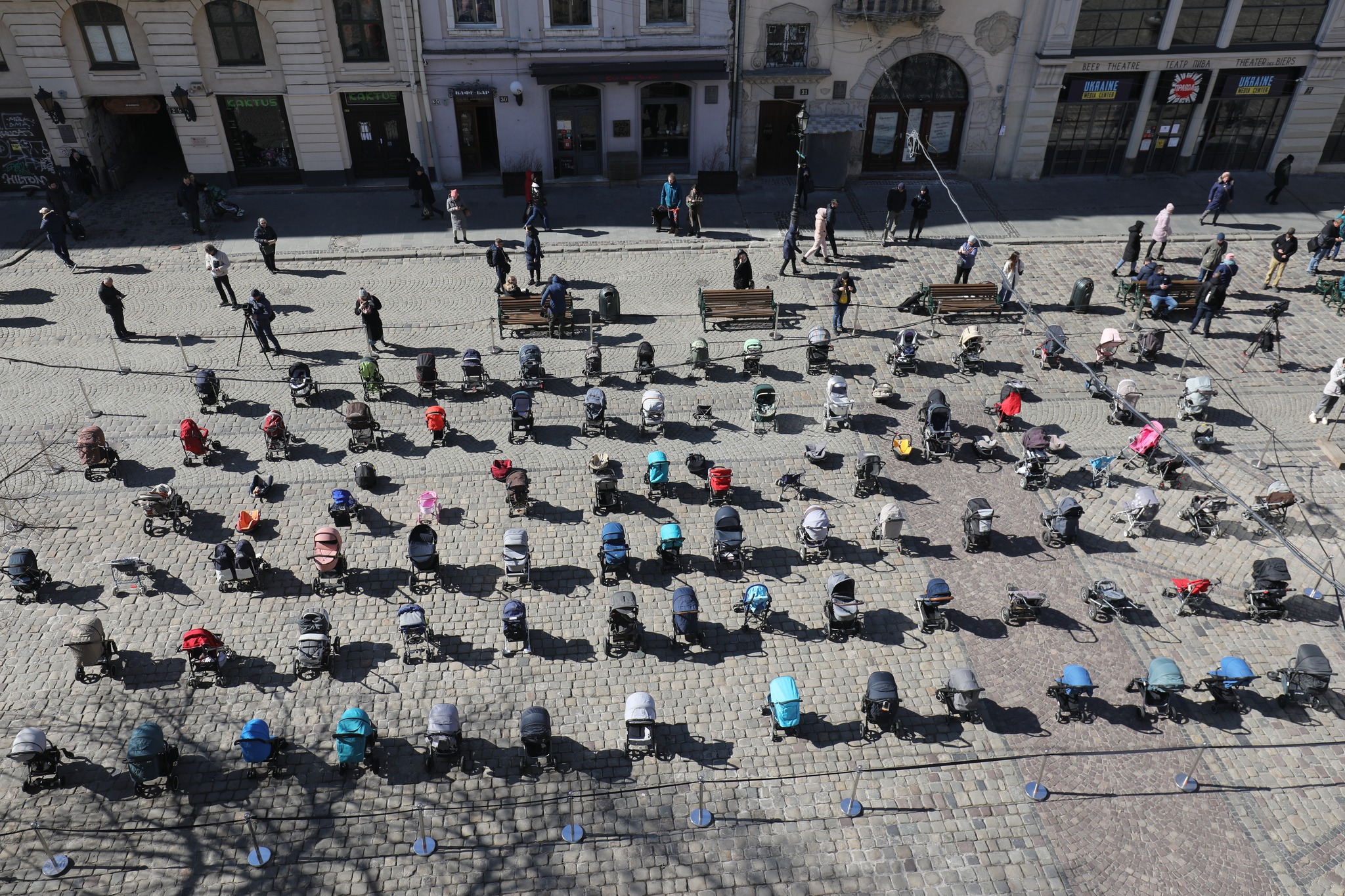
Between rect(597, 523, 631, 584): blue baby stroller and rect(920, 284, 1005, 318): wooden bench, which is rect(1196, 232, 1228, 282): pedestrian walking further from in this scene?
rect(597, 523, 631, 584): blue baby stroller

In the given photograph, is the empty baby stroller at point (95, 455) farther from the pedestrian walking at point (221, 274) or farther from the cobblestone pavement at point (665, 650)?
the pedestrian walking at point (221, 274)

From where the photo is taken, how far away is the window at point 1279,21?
3406cm

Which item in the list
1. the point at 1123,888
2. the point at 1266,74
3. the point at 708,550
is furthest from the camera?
the point at 1266,74

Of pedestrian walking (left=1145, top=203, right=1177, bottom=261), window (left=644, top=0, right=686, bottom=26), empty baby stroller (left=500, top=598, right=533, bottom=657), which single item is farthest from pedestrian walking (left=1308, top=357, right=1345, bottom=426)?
window (left=644, top=0, right=686, bottom=26)

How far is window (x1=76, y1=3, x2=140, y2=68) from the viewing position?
107 ft

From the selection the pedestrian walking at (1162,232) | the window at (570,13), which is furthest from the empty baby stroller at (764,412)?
the window at (570,13)

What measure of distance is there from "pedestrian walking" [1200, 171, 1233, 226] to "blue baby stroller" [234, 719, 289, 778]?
3223 centimetres

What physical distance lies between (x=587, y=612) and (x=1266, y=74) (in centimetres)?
3388

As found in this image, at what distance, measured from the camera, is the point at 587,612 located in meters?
18.2

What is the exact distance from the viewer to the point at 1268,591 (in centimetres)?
1798

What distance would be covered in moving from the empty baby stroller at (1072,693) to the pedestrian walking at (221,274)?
24235 millimetres

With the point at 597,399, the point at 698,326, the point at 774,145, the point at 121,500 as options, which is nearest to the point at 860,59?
the point at 774,145

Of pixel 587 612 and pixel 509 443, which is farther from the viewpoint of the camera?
pixel 509 443

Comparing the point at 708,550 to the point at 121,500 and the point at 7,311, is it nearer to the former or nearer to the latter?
the point at 121,500
